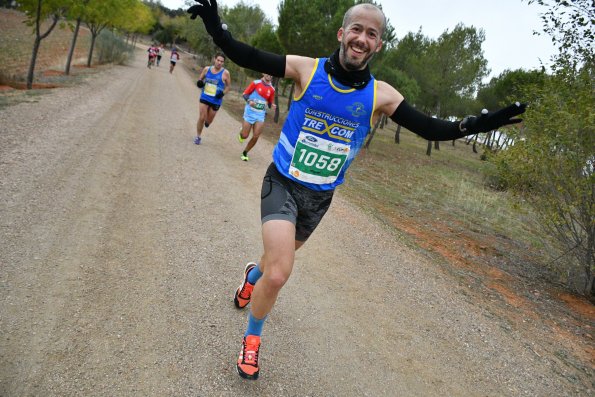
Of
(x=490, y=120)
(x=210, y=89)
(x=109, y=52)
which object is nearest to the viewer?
(x=490, y=120)

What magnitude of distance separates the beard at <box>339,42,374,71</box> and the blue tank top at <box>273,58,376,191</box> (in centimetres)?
12

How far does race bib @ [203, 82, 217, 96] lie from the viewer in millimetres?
9219

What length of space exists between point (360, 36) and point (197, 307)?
2.40 m

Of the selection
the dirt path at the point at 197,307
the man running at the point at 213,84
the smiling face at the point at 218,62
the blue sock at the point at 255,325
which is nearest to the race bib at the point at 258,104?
the man running at the point at 213,84

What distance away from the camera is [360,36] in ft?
8.21

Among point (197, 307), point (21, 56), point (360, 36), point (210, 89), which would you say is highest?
point (360, 36)

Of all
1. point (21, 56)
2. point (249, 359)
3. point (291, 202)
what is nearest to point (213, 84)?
point (291, 202)

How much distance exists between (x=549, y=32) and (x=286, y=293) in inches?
238

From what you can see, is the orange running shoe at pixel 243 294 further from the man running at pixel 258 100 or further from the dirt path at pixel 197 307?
the man running at pixel 258 100

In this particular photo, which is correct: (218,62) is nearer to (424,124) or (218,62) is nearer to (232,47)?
(232,47)

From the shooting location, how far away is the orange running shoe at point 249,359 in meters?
2.67

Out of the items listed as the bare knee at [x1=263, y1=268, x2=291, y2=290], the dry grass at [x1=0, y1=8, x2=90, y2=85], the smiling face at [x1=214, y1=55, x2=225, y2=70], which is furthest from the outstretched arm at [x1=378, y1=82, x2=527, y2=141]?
the dry grass at [x1=0, y1=8, x2=90, y2=85]

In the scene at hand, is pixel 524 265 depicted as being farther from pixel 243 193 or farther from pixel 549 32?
pixel 243 193

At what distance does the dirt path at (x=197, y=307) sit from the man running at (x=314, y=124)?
2.02 feet
